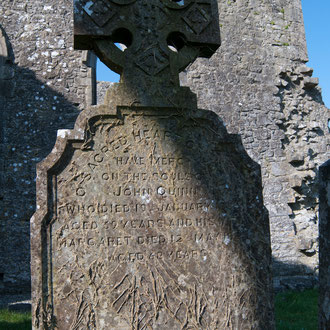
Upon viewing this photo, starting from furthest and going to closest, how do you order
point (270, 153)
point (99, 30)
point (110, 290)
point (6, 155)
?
point (270, 153) < point (6, 155) < point (99, 30) < point (110, 290)

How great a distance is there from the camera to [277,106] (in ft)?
26.2

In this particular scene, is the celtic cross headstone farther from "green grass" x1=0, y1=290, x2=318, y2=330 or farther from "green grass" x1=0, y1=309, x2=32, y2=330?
"green grass" x1=0, y1=309, x2=32, y2=330

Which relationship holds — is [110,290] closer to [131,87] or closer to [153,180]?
[153,180]

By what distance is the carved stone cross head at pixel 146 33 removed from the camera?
2.88m

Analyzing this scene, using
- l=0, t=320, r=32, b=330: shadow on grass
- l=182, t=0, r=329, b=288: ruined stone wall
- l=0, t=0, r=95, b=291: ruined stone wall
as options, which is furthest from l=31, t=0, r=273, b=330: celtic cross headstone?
l=182, t=0, r=329, b=288: ruined stone wall

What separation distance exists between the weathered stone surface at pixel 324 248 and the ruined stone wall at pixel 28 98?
5735 mm

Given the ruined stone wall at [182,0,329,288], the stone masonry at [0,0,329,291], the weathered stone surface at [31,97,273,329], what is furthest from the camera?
the ruined stone wall at [182,0,329,288]

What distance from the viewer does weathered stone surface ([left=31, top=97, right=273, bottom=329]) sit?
2.66 meters

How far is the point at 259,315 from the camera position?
283cm

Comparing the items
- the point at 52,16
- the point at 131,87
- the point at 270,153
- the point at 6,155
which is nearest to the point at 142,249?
the point at 131,87

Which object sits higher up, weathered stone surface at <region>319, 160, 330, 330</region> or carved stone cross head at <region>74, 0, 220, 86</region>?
carved stone cross head at <region>74, 0, 220, 86</region>

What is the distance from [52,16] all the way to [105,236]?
241 inches

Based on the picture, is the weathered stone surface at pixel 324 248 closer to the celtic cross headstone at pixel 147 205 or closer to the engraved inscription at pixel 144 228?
the celtic cross headstone at pixel 147 205

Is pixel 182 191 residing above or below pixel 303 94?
below
